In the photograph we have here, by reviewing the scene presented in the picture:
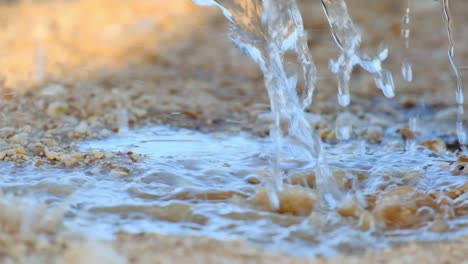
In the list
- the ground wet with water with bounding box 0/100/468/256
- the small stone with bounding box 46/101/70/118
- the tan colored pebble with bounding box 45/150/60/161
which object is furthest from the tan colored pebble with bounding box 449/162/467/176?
the small stone with bounding box 46/101/70/118

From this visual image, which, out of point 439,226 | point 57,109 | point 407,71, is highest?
point 407,71

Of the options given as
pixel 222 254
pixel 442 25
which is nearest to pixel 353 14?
pixel 442 25

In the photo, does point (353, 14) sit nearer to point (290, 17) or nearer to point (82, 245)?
point (290, 17)

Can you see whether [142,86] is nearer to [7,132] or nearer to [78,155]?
[7,132]

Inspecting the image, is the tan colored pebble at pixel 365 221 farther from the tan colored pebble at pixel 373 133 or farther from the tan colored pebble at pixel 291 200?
the tan colored pebble at pixel 373 133

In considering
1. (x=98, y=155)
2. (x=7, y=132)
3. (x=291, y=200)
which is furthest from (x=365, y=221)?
(x=7, y=132)
